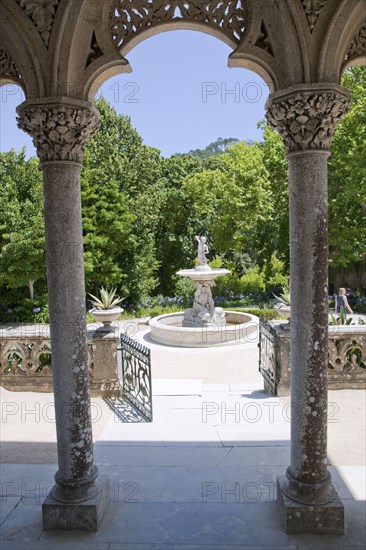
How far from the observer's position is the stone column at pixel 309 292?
385cm

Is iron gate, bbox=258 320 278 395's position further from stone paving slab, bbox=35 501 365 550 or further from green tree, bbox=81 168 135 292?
green tree, bbox=81 168 135 292

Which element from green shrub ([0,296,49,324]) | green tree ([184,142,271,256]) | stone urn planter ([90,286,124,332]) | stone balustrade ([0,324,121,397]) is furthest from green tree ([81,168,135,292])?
stone balustrade ([0,324,121,397])

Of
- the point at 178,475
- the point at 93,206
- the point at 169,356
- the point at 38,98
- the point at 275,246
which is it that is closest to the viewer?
the point at 38,98

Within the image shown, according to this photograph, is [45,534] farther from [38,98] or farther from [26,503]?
[38,98]

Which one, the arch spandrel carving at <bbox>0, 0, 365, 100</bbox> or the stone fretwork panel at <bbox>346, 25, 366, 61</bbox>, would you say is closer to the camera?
the arch spandrel carving at <bbox>0, 0, 365, 100</bbox>

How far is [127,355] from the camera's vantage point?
8.67m

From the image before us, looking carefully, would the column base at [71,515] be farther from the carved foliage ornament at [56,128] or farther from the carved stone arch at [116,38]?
the carved stone arch at [116,38]

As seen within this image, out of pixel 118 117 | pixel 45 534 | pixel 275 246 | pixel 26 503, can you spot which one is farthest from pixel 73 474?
pixel 118 117

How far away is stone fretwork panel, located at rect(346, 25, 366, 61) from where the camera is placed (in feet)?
13.3

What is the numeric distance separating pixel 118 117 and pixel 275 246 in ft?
41.7

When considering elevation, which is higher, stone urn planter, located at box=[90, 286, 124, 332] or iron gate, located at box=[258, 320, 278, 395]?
stone urn planter, located at box=[90, 286, 124, 332]

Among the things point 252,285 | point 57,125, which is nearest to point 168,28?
point 57,125

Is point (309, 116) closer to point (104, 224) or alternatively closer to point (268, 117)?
point (268, 117)

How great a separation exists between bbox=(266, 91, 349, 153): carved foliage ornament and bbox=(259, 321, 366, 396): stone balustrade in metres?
5.17
